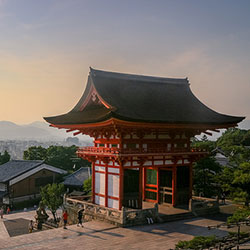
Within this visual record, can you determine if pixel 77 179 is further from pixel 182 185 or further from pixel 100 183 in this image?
pixel 182 185

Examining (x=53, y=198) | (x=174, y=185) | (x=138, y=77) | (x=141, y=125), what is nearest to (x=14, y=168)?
(x=53, y=198)

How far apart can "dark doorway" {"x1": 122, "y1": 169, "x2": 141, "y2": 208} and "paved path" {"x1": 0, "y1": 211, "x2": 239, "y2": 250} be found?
8.31ft

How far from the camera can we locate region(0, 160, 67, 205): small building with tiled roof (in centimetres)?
4525

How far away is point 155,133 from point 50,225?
45.5 ft

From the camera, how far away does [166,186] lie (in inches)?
1059

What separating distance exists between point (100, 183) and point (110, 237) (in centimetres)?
631

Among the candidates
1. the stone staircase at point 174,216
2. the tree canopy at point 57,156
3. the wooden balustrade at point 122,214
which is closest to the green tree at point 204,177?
the stone staircase at point 174,216

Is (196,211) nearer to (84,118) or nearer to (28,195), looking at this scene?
(84,118)

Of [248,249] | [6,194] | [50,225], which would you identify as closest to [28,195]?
[6,194]

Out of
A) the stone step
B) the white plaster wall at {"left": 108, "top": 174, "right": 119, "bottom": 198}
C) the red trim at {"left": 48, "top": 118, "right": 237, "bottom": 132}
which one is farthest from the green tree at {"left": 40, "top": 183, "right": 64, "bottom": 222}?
the stone step

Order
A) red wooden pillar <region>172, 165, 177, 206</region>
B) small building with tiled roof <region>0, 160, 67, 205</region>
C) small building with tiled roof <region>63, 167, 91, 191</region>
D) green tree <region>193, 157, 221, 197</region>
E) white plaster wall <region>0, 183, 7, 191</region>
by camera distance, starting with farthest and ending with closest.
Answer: small building with tiled roof <region>63, 167, 91, 191</region> < white plaster wall <region>0, 183, 7, 191</region> < small building with tiled roof <region>0, 160, 67, 205</region> < green tree <region>193, 157, 221, 197</region> < red wooden pillar <region>172, 165, 177, 206</region>

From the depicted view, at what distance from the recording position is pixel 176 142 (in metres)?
25.9

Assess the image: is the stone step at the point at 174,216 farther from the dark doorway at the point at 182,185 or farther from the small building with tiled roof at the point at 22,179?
the small building with tiled roof at the point at 22,179

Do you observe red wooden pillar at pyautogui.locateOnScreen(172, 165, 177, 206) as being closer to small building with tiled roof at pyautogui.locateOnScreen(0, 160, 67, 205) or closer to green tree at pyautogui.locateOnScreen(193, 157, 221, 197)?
green tree at pyautogui.locateOnScreen(193, 157, 221, 197)
